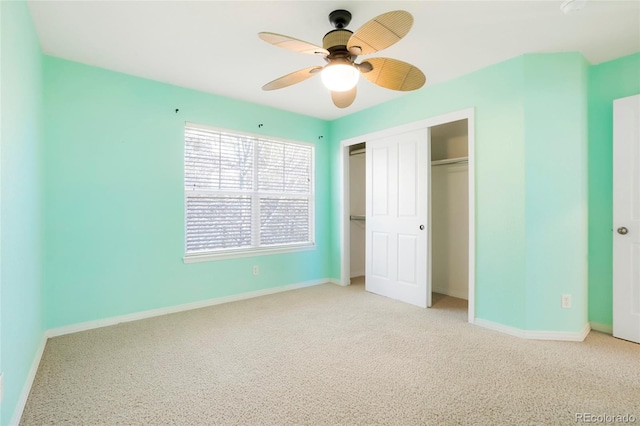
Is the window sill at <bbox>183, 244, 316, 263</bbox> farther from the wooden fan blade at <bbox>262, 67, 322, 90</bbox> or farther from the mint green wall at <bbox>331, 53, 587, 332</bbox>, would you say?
the mint green wall at <bbox>331, 53, 587, 332</bbox>

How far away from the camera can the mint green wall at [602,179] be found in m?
2.66

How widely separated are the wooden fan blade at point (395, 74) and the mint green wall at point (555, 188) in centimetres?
125

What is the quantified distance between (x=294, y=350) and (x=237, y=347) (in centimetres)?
47

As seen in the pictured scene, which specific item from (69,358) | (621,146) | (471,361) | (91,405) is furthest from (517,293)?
(69,358)

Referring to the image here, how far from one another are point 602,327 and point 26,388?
438 cm

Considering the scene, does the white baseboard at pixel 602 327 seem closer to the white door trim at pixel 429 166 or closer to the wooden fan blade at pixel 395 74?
the white door trim at pixel 429 166

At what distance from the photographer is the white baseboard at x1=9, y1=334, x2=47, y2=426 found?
156cm

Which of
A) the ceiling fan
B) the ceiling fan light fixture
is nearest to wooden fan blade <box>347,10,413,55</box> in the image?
the ceiling fan

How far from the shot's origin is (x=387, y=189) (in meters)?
3.86

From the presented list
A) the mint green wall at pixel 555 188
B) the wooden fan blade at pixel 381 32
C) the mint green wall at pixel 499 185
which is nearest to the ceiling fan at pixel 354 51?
the wooden fan blade at pixel 381 32

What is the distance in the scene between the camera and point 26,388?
71.2 inches

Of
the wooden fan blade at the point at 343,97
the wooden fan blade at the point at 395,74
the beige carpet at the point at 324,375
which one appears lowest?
the beige carpet at the point at 324,375

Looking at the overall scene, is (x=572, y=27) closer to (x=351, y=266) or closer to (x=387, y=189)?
(x=387, y=189)

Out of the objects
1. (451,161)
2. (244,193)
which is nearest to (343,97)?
(244,193)
